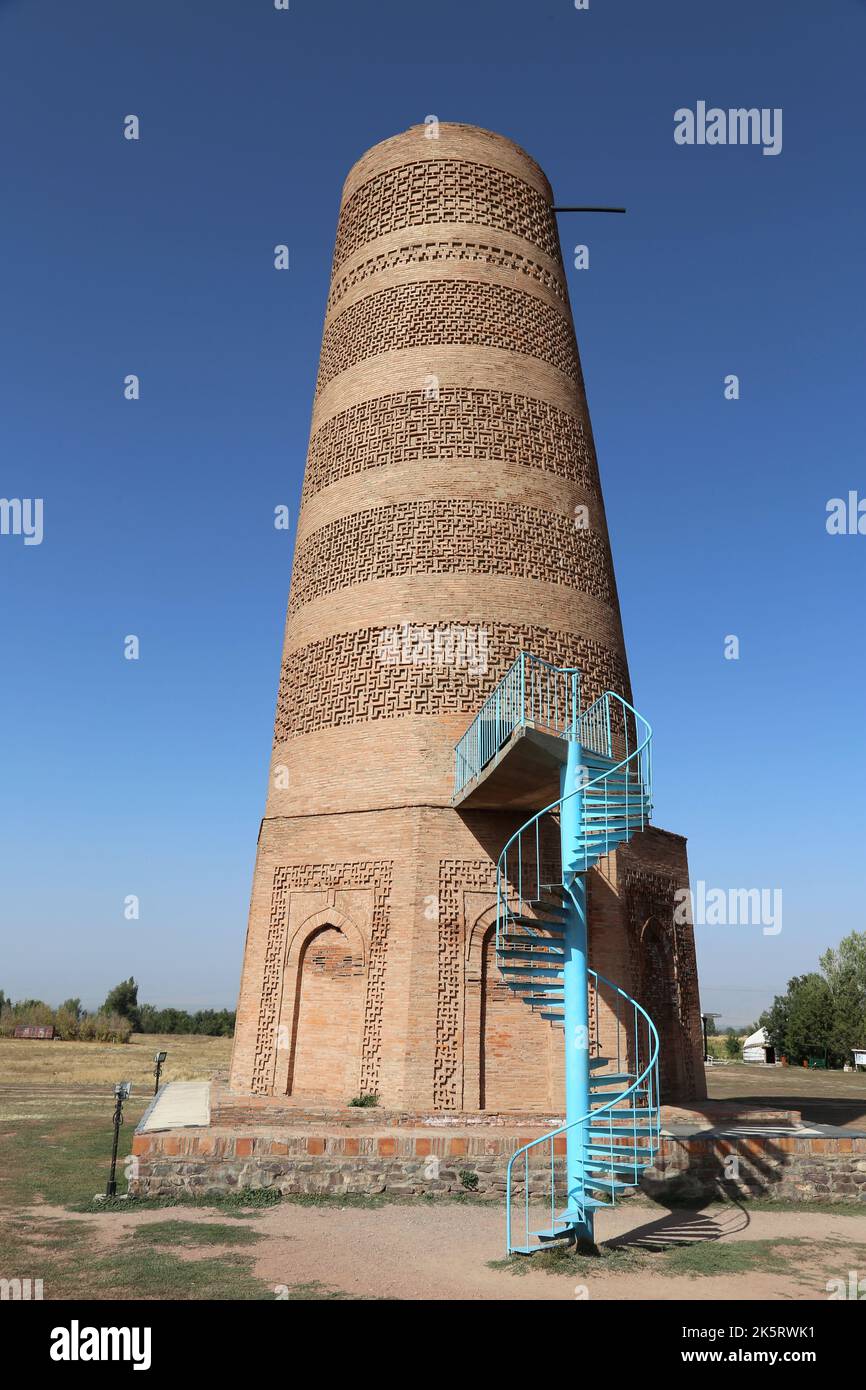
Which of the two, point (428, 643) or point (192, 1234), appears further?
point (428, 643)

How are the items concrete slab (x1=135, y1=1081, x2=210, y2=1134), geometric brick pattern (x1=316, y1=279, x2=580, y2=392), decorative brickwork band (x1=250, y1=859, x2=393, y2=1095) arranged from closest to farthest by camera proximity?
concrete slab (x1=135, y1=1081, x2=210, y2=1134) < decorative brickwork band (x1=250, y1=859, x2=393, y2=1095) < geometric brick pattern (x1=316, y1=279, x2=580, y2=392)

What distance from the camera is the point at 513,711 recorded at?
11.7 meters

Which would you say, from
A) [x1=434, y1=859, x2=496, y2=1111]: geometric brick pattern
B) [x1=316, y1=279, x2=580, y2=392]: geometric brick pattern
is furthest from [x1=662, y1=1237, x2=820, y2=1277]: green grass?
[x1=316, y1=279, x2=580, y2=392]: geometric brick pattern

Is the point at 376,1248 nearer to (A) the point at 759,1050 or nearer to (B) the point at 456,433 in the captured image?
(B) the point at 456,433

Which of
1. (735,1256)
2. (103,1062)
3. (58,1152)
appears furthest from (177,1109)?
(103,1062)

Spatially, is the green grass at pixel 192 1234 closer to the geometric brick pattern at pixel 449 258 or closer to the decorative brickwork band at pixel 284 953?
the decorative brickwork band at pixel 284 953

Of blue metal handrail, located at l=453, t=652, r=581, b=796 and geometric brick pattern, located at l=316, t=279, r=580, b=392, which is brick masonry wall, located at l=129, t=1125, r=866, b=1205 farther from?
geometric brick pattern, located at l=316, t=279, r=580, b=392

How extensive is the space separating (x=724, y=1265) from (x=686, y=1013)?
22.1ft

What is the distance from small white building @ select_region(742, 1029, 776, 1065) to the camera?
40.3m

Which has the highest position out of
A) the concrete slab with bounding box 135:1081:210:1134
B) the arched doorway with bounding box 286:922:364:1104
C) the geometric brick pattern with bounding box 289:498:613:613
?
the geometric brick pattern with bounding box 289:498:613:613

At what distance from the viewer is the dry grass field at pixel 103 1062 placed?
80.1ft

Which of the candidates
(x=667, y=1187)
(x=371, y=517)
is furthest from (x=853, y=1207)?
(x=371, y=517)

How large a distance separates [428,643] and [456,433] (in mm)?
3414

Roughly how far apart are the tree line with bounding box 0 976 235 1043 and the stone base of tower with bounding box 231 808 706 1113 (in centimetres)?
3057
